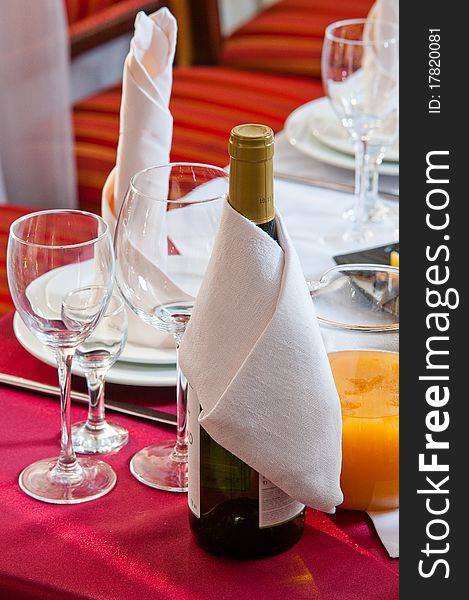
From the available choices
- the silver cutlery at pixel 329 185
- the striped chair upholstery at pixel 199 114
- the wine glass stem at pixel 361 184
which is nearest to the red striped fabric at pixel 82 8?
the striped chair upholstery at pixel 199 114

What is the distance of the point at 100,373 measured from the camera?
80 cm

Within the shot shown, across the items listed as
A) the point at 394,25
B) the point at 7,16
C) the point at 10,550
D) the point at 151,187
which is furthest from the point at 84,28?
the point at 10,550

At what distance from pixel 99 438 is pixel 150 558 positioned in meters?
0.16

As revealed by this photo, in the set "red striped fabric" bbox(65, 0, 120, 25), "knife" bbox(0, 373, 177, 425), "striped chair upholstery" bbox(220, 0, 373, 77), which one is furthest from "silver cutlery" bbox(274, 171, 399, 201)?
"red striped fabric" bbox(65, 0, 120, 25)

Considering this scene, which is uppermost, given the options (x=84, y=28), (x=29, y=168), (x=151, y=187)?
(x=151, y=187)

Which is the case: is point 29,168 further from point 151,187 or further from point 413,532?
point 413,532

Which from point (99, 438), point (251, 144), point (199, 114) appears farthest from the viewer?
point (199, 114)

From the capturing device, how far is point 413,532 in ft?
2.21

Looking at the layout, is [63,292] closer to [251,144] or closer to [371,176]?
[251,144]

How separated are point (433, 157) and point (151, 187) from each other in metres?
0.21

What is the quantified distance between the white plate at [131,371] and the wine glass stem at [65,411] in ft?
0.37

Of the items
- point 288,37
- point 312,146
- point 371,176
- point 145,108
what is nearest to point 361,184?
point 371,176

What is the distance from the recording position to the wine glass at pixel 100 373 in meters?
0.81

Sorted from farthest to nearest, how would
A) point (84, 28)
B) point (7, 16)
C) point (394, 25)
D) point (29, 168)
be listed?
point (84, 28) → point (29, 168) → point (7, 16) → point (394, 25)
